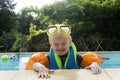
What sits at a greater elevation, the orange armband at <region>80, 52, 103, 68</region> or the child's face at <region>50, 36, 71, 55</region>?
the child's face at <region>50, 36, 71, 55</region>

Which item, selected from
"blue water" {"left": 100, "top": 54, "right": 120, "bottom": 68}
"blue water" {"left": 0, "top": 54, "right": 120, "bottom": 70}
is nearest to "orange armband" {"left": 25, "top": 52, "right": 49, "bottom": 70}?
"blue water" {"left": 0, "top": 54, "right": 120, "bottom": 70}

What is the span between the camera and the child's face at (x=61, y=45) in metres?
2.54

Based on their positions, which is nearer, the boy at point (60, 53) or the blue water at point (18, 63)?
the boy at point (60, 53)

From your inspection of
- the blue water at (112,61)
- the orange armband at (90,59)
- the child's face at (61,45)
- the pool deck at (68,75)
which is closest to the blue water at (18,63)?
the blue water at (112,61)

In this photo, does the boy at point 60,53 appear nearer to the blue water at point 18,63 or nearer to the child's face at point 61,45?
the child's face at point 61,45

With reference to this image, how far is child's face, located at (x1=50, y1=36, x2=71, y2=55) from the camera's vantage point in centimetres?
254

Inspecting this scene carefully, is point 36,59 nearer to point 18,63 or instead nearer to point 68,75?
point 68,75

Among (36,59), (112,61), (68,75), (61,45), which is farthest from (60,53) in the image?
(112,61)

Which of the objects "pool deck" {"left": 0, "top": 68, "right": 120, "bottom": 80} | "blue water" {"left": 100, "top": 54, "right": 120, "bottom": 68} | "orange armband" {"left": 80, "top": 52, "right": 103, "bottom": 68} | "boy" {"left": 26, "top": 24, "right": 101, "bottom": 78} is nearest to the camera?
"pool deck" {"left": 0, "top": 68, "right": 120, "bottom": 80}

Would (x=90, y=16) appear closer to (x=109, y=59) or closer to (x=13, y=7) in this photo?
(x=109, y=59)

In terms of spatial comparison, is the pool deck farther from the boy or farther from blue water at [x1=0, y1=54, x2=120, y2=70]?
blue water at [x1=0, y1=54, x2=120, y2=70]

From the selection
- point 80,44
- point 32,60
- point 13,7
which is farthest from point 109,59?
point 13,7

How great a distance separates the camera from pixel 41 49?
15.4 m

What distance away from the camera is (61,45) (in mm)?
2582
